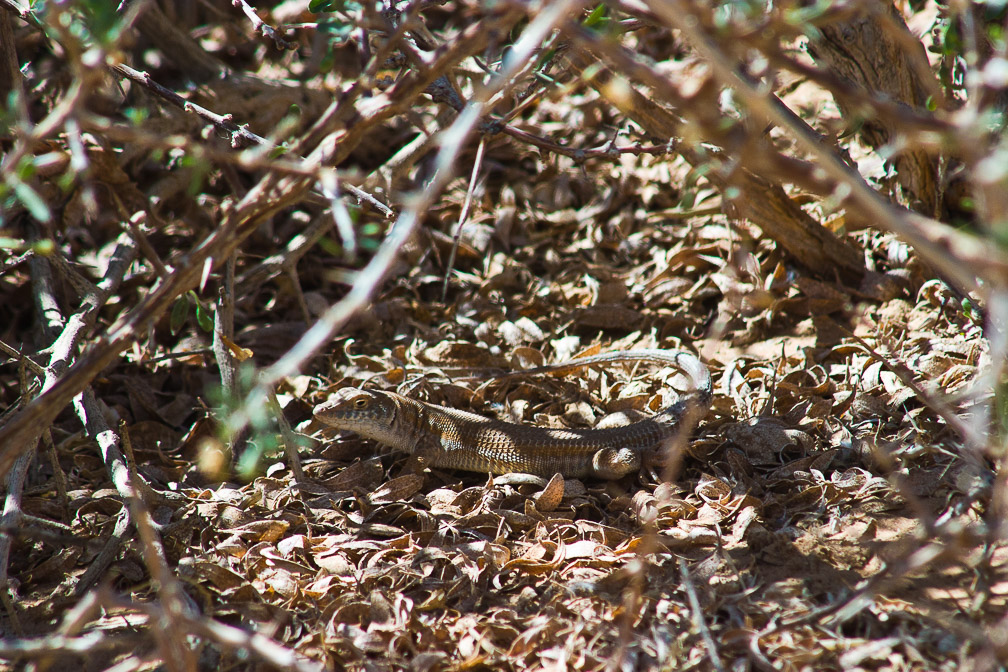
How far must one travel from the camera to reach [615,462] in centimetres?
368

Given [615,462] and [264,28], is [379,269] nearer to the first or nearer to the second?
[264,28]

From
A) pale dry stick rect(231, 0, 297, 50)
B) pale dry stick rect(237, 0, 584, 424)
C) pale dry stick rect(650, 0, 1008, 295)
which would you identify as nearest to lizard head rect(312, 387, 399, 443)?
pale dry stick rect(231, 0, 297, 50)

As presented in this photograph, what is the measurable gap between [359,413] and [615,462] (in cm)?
131

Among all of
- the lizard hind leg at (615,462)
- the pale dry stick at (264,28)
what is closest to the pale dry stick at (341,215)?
the pale dry stick at (264,28)

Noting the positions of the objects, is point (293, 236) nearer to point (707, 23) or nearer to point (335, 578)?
point (335, 578)

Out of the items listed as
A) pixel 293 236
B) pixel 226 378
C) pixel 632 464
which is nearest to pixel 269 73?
pixel 293 236

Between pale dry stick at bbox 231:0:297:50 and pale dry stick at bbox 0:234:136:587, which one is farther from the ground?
pale dry stick at bbox 231:0:297:50

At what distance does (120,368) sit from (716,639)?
3.65 meters

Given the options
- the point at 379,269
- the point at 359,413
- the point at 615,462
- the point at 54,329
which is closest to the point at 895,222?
the point at 379,269

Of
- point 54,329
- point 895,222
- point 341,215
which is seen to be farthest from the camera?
point 54,329

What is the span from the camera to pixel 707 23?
5.66 feet

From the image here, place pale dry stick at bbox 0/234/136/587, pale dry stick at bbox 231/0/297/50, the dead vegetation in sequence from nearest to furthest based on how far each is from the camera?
the dead vegetation → pale dry stick at bbox 0/234/136/587 → pale dry stick at bbox 231/0/297/50

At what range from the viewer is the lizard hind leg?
12.0ft

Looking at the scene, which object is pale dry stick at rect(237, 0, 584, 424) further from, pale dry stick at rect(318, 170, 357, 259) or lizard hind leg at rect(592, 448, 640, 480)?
lizard hind leg at rect(592, 448, 640, 480)
